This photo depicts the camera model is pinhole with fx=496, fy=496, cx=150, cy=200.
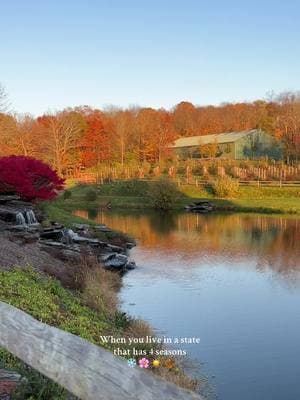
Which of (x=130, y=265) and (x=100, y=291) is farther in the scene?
(x=130, y=265)

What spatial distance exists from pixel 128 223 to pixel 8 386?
1292 inches

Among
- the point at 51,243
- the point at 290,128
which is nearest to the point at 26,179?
the point at 51,243

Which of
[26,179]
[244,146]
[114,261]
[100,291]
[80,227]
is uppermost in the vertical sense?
[244,146]

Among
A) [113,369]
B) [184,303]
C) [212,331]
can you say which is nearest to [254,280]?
[184,303]

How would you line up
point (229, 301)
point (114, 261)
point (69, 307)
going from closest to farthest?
point (69, 307) → point (229, 301) → point (114, 261)

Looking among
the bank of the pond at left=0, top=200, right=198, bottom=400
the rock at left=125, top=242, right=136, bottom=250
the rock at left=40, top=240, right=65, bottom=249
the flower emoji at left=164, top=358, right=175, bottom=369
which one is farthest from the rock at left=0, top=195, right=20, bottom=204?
the flower emoji at left=164, top=358, right=175, bottom=369

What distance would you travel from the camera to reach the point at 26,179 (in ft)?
71.4

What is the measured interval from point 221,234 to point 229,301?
15630 mm

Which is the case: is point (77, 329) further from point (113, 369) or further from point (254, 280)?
point (254, 280)

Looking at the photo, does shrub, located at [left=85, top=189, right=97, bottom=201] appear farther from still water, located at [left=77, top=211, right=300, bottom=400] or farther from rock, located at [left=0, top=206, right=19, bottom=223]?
rock, located at [left=0, top=206, right=19, bottom=223]

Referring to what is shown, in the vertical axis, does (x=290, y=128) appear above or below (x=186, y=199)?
above

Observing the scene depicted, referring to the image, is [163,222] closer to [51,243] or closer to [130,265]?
[130,265]

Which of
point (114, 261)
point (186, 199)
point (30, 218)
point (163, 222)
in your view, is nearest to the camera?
point (114, 261)

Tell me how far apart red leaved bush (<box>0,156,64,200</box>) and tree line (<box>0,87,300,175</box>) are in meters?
39.8
